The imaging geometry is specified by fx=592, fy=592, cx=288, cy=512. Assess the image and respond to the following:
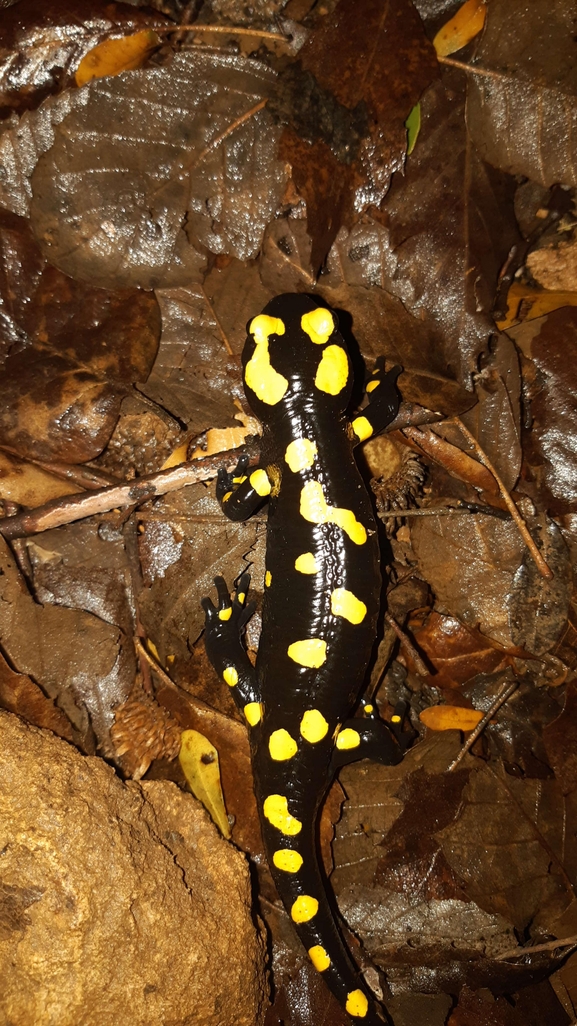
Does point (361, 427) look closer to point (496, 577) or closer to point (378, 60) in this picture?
point (496, 577)

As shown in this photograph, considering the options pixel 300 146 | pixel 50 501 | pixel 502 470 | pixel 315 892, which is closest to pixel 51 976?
pixel 315 892

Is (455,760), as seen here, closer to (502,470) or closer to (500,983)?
(500,983)

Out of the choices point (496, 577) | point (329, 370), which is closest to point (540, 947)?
point (496, 577)

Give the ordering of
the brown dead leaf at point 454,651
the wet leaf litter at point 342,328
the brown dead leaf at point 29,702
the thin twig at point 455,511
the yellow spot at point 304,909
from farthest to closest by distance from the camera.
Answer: the brown dead leaf at point 454,651 → the thin twig at point 455,511 → the wet leaf litter at point 342,328 → the yellow spot at point 304,909 → the brown dead leaf at point 29,702

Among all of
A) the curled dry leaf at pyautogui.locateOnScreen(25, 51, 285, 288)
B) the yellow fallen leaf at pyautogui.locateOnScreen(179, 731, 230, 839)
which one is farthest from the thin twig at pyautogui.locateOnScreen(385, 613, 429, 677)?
the curled dry leaf at pyautogui.locateOnScreen(25, 51, 285, 288)

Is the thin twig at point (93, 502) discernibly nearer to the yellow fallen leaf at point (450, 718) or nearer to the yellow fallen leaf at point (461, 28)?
the yellow fallen leaf at point (450, 718)

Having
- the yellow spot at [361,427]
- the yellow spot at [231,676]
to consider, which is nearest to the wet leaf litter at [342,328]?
the yellow spot at [231,676]

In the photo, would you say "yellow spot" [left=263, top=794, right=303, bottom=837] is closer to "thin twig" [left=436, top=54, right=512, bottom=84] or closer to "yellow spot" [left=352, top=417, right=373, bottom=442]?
"yellow spot" [left=352, top=417, right=373, bottom=442]
